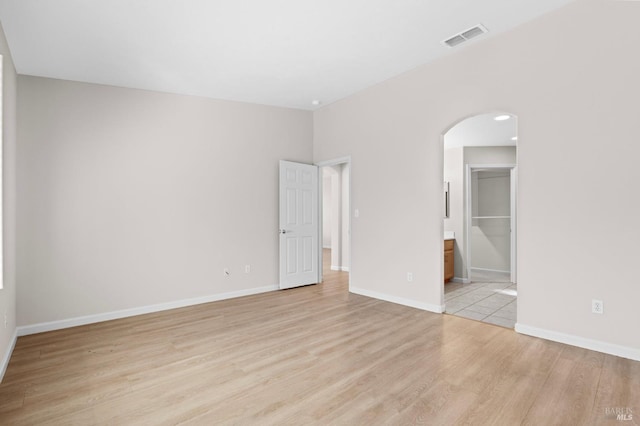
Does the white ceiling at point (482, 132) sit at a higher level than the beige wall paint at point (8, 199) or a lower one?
higher

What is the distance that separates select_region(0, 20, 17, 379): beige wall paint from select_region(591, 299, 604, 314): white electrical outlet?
4.86m

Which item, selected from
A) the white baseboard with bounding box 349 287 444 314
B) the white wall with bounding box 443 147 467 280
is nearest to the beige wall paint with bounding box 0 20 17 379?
the white baseboard with bounding box 349 287 444 314

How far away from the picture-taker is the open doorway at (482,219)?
14.9 feet

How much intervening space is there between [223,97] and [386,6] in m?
2.88

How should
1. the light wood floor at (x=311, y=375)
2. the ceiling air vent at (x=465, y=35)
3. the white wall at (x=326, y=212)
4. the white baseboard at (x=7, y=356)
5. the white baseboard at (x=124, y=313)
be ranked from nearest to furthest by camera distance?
the light wood floor at (x=311, y=375) < the white baseboard at (x=7, y=356) < the ceiling air vent at (x=465, y=35) < the white baseboard at (x=124, y=313) < the white wall at (x=326, y=212)

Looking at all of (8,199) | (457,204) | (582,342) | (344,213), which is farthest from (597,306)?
(8,199)

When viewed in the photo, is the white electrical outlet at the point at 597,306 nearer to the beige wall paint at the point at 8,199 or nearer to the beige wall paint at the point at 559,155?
the beige wall paint at the point at 559,155

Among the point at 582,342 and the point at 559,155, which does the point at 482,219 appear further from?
the point at 582,342

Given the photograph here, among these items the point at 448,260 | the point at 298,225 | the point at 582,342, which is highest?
the point at 298,225

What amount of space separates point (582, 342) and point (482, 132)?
11.3 feet

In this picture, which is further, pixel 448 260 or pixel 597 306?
pixel 448 260

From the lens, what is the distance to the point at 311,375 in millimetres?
2514

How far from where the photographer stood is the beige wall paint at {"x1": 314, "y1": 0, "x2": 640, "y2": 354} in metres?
2.72

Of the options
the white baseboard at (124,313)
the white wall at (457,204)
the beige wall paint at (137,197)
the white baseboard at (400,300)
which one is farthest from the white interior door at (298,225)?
the white wall at (457,204)
